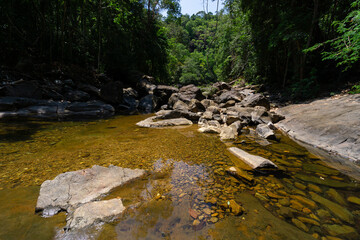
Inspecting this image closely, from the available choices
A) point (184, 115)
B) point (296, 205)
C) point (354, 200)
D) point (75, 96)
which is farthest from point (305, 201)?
point (75, 96)

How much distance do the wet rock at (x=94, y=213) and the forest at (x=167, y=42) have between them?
602cm

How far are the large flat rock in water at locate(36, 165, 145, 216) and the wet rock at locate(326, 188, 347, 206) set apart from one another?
2295mm

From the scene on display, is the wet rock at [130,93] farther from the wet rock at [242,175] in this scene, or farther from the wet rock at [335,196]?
the wet rock at [335,196]

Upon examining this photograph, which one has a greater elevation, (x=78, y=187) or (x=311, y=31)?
(x=311, y=31)

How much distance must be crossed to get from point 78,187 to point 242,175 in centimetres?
207

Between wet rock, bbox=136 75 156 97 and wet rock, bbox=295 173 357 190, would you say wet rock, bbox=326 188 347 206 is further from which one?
wet rock, bbox=136 75 156 97

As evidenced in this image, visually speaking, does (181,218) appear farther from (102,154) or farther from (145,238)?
(102,154)

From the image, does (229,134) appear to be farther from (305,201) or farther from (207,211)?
(207,211)

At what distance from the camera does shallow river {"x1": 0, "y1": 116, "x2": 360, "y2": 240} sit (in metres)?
1.31

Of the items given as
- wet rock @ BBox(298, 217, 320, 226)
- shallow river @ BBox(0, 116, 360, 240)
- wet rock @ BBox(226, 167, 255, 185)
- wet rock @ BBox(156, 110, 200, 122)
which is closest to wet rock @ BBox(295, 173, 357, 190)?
shallow river @ BBox(0, 116, 360, 240)

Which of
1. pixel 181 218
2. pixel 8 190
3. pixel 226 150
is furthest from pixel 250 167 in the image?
Answer: pixel 8 190

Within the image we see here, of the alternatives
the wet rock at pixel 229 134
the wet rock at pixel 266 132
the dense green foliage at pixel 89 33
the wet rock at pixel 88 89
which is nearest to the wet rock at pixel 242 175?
the wet rock at pixel 229 134

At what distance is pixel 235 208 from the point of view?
62.7 inches

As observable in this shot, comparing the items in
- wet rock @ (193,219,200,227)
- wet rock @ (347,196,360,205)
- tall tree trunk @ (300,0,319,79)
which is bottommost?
wet rock @ (347,196,360,205)
